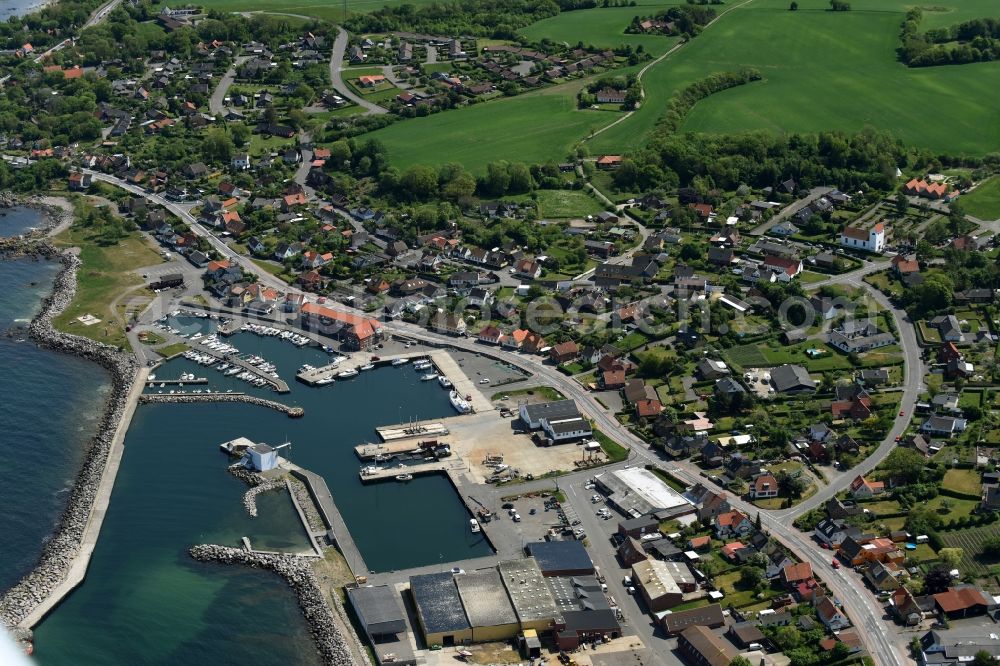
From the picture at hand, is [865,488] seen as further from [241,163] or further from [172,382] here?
[241,163]

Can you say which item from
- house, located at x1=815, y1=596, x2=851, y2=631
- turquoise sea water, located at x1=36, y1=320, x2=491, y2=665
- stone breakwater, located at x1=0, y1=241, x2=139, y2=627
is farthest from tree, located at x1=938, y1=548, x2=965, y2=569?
stone breakwater, located at x1=0, y1=241, x2=139, y2=627

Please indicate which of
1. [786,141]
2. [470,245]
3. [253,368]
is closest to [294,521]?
[253,368]

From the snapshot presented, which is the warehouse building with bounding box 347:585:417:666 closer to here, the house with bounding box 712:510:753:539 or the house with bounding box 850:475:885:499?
the house with bounding box 712:510:753:539

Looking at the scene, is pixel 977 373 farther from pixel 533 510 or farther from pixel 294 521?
pixel 294 521

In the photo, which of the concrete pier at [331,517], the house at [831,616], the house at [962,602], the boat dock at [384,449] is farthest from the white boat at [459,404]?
the house at [962,602]

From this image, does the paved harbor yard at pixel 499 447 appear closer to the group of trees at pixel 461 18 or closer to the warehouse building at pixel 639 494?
the warehouse building at pixel 639 494

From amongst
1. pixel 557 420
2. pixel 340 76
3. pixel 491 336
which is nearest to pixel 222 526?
pixel 557 420
